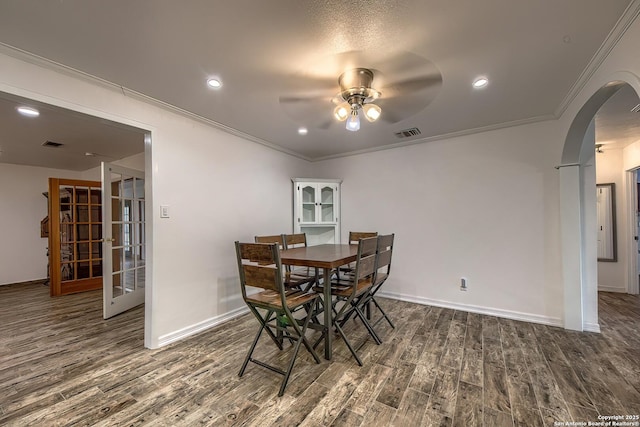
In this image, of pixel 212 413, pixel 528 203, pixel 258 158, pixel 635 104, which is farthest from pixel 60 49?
pixel 635 104

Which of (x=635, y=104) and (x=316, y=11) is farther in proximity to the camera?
(x=635, y=104)

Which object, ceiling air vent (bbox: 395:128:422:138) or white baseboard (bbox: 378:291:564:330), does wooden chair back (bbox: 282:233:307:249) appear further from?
ceiling air vent (bbox: 395:128:422:138)

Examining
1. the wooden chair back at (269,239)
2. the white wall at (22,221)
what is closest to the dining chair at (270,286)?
the wooden chair back at (269,239)

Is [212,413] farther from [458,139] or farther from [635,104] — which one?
[635,104]

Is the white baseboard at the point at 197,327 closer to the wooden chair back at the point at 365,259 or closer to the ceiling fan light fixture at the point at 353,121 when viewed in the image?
the wooden chair back at the point at 365,259

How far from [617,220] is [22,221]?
410 inches

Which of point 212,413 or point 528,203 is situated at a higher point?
point 528,203

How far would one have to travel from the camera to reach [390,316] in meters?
3.05

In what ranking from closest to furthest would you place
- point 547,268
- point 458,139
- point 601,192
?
1. point 547,268
2. point 458,139
3. point 601,192

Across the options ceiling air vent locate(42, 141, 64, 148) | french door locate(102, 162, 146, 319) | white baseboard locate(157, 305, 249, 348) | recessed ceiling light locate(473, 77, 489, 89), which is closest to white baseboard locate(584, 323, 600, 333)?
recessed ceiling light locate(473, 77, 489, 89)

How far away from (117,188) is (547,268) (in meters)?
5.34

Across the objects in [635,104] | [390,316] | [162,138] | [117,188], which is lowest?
[390,316]

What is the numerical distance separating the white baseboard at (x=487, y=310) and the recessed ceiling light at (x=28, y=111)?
455cm

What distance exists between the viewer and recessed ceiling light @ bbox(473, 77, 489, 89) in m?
2.04
